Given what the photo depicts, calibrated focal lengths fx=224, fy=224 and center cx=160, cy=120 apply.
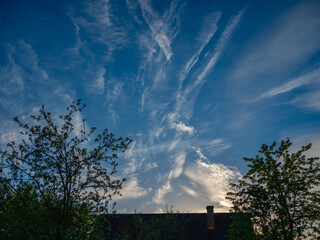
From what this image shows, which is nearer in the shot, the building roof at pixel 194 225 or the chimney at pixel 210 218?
the building roof at pixel 194 225

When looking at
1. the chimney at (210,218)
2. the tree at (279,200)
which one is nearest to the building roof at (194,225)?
the chimney at (210,218)

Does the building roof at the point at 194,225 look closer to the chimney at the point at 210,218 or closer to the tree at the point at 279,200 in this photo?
the chimney at the point at 210,218

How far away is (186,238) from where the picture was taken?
2777cm

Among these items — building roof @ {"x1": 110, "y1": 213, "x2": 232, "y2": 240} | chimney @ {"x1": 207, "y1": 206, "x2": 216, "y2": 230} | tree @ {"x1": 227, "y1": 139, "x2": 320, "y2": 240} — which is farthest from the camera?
chimney @ {"x1": 207, "y1": 206, "x2": 216, "y2": 230}

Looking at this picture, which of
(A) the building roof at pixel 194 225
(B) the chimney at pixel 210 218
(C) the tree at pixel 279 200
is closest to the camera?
(C) the tree at pixel 279 200

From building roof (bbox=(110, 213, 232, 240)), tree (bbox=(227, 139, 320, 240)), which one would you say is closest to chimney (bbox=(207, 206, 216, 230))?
building roof (bbox=(110, 213, 232, 240))

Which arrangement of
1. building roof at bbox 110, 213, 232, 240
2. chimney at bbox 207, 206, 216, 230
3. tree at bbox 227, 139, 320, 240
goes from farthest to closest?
chimney at bbox 207, 206, 216, 230, building roof at bbox 110, 213, 232, 240, tree at bbox 227, 139, 320, 240

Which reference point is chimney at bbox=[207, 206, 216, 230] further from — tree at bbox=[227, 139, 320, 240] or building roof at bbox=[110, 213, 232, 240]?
tree at bbox=[227, 139, 320, 240]

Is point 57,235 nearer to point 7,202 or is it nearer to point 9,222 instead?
point 9,222

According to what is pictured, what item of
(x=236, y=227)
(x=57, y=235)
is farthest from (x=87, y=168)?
(x=236, y=227)

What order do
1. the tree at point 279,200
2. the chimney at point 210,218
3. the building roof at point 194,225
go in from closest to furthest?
the tree at point 279,200 → the building roof at point 194,225 → the chimney at point 210,218

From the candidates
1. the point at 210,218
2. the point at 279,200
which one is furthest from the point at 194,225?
the point at 279,200

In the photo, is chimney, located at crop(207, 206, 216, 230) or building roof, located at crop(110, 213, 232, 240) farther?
chimney, located at crop(207, 206, 216, 230)

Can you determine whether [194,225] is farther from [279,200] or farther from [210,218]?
[279,200]
